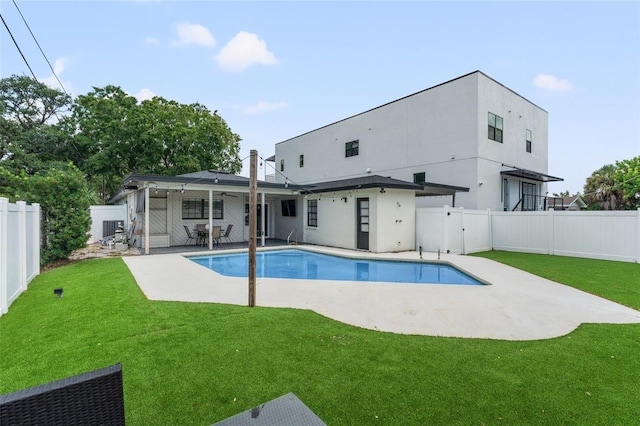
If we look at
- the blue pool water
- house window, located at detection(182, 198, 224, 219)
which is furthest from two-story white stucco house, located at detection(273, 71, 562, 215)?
the blue pool water

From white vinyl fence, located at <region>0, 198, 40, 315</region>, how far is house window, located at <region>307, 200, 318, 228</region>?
9913 mm

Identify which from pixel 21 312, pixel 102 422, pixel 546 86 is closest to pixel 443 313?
pixel 102 422

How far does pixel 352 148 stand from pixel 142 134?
1515 cm

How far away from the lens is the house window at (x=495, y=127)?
1456 cm

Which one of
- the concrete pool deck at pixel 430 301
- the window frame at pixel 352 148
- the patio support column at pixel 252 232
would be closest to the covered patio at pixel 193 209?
the concrete pool deck at pixel 430 301

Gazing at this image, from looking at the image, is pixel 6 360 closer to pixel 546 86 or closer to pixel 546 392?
pixel 546 392

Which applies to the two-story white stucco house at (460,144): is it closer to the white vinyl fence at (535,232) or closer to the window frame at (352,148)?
the window frame at (352,148)

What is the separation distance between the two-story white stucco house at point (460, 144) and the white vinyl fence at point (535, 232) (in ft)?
3.99

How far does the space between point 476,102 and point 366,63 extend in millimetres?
5300

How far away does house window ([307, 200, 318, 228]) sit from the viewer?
14867 mm

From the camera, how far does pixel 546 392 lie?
2.70m

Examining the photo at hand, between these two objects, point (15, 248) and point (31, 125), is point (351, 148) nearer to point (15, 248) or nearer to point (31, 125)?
point (15, 248)

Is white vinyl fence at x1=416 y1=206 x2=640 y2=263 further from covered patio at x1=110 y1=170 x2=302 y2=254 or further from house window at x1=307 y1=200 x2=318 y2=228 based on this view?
covered patio at x1=110 y1=170 x2=302 y2=254

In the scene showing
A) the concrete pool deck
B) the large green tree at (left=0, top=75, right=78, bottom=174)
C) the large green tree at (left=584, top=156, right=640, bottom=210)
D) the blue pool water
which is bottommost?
the blue pool water
